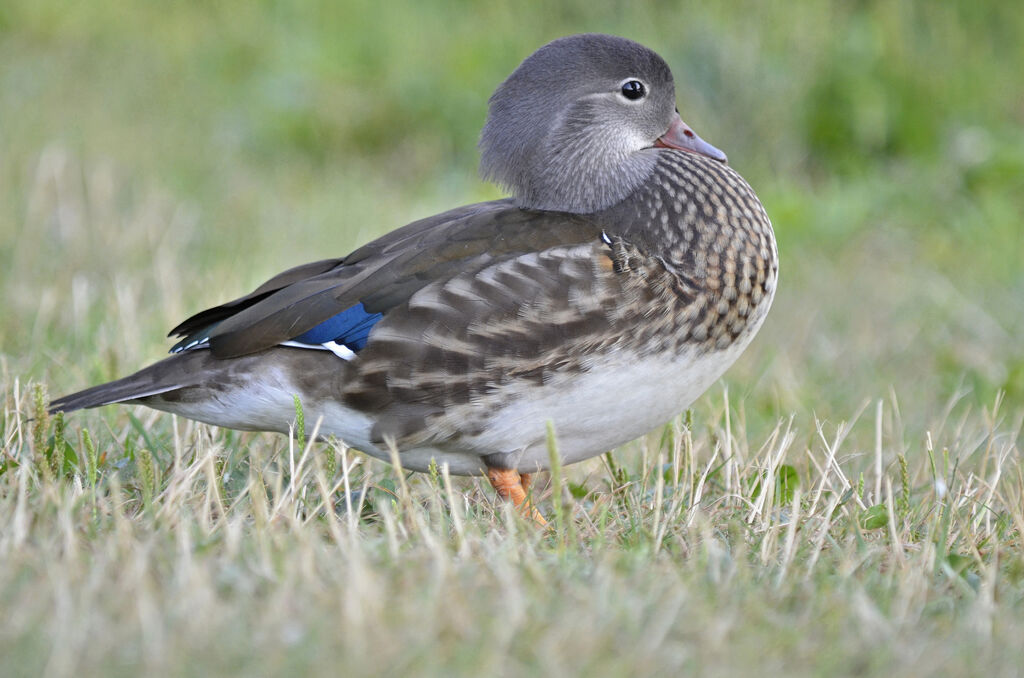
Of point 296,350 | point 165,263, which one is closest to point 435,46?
point 165,263

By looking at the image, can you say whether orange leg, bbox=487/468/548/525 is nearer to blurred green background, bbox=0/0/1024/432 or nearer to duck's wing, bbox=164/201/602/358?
duck's wing, bbox=164/201/602/358

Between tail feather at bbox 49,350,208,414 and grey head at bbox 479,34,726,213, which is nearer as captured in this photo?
tail feather at bbox 49,350,208,414

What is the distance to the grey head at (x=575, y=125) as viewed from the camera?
3455mm

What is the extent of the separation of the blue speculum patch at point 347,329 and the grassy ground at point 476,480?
0.87 feet

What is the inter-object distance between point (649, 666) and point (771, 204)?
4.81m

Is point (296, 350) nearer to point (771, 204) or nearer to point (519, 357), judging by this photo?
point (519, 357)

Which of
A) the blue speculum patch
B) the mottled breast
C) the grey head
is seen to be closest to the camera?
the mottled breast

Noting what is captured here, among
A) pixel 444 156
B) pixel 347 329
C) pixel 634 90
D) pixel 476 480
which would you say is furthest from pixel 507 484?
pixel 444 156

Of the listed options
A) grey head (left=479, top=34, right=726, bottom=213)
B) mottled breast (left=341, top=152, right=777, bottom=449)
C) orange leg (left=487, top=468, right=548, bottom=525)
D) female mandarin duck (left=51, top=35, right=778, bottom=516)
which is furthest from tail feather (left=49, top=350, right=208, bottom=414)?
grey head (left=479, top=34, right=726, bottom=213)

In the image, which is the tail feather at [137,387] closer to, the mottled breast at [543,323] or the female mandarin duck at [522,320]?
the female mandarin duck at [522,320]

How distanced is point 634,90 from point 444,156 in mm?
4132

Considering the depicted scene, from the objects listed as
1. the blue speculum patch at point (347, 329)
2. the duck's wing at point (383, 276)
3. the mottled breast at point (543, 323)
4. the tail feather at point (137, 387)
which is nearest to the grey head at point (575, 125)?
the duck's wing at point (383, 276)

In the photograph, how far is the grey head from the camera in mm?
3455

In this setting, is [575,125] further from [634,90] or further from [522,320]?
[522,320]
